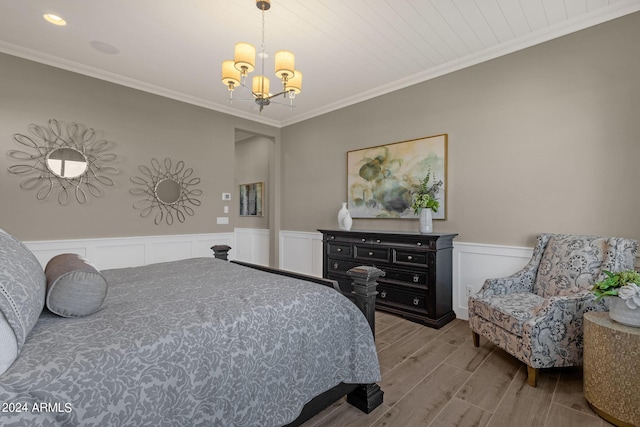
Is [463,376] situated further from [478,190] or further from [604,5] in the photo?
[604,5]

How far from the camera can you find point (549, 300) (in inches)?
86.7

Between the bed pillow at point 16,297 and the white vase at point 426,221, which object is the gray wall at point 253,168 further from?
the bed pillow at point 16,297

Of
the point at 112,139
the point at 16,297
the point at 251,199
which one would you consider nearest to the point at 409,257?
the point at 16,297

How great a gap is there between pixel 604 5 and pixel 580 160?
1.27 metres

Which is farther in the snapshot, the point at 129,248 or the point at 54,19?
the point at 129,248

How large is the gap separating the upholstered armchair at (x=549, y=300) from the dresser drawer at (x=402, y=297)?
0.63 m

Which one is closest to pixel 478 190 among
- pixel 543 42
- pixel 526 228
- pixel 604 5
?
pixel 526 228

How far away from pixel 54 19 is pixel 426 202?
395 centimetres

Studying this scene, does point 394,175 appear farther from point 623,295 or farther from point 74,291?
point 74,291

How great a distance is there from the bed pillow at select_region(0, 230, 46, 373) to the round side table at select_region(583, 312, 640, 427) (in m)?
2.78

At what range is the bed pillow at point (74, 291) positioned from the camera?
1298 millimetres

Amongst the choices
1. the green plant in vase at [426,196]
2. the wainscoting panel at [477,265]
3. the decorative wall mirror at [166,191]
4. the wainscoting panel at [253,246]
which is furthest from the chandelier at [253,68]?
the wainscoting panel at [253,246]

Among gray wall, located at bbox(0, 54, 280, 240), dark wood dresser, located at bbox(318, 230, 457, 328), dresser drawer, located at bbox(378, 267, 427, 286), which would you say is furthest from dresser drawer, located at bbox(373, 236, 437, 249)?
gray wall, located at bbox(0, 54, 280, 240)

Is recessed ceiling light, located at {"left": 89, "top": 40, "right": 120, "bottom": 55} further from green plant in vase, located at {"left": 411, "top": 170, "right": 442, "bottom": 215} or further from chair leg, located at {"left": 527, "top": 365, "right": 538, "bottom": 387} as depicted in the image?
chair leg, located at {"left": 527, "top": 365, "right": 538, "bottom": 387}
